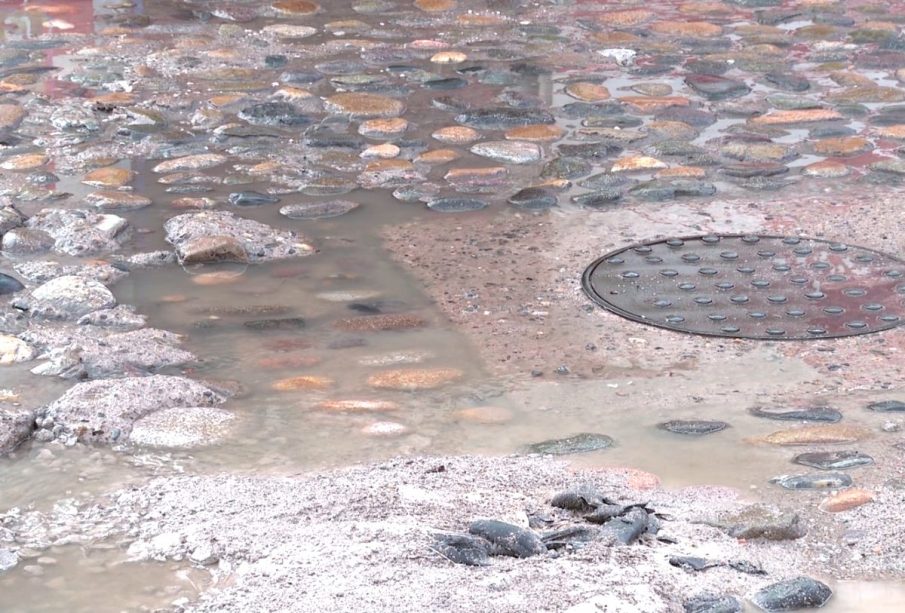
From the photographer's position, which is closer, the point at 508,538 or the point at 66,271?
the point at 508,538

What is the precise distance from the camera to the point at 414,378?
4.03 metres

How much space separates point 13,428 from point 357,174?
2.67 meters

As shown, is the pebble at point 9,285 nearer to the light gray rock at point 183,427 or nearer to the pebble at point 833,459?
the light gray rock at point 183,427

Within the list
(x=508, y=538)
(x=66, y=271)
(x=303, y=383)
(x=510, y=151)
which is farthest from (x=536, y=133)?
(x=508, y=538)

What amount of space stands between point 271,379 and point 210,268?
103 cm

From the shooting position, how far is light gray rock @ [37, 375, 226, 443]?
11.8 ft

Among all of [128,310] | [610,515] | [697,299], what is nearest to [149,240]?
[128,310]

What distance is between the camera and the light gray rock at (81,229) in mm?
5066

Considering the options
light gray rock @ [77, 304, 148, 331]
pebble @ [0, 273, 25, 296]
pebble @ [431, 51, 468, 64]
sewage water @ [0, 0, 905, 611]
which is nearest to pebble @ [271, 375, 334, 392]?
sewage water @ [0, 0, 905, 611]

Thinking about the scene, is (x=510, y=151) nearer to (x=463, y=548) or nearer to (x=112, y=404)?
(x=112, y=404)

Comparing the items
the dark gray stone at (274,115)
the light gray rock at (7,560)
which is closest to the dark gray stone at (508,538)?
the light gray rock at (7,560)

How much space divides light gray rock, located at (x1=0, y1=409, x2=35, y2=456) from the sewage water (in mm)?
45

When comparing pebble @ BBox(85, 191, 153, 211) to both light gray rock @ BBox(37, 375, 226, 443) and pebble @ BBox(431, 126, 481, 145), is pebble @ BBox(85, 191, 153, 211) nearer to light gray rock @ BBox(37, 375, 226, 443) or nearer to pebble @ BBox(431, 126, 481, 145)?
pebble @ BBox(431, 126, 481, 145)

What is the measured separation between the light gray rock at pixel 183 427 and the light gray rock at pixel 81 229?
5.08 ft
